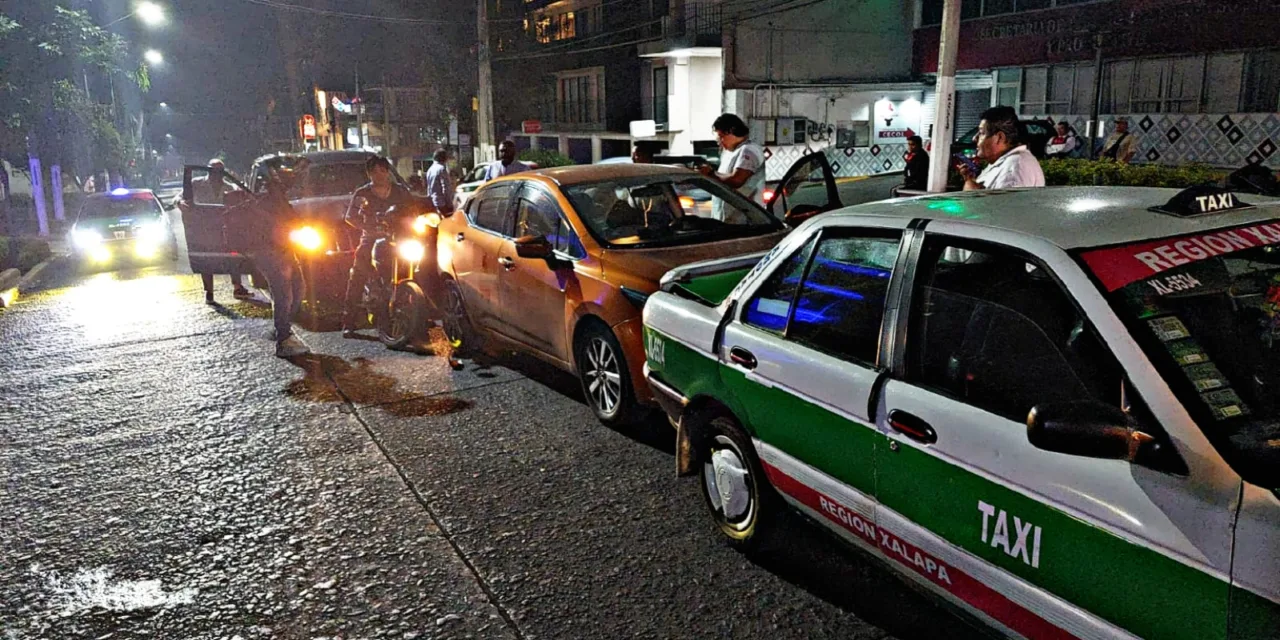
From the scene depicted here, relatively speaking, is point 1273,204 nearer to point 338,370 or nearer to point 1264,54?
point 338,370

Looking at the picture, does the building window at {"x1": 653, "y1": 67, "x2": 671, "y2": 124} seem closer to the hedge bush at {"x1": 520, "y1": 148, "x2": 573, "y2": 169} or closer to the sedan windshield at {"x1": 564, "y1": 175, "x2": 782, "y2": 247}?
the hedge bush at {"x1": 520, "y1": 148, "x2": 573, "y2": 169}

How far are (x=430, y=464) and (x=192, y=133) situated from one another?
82.5 m

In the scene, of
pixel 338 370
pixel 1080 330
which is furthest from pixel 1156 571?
pixel 338 370

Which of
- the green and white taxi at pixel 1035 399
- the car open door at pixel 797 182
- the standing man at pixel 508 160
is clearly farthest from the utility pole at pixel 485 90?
the green and white taxi at pixel 1035 399

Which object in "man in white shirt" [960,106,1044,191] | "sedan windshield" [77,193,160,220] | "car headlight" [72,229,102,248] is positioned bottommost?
"car headlight" [72,229,102,248]

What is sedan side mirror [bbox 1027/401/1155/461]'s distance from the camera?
223 cm

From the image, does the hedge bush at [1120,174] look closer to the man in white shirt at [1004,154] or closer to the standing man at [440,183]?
the man in white shirt at [1004,154]

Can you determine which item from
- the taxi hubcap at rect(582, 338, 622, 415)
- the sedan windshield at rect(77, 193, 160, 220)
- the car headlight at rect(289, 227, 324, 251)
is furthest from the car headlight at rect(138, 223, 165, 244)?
the taxi hubcap at rect(582, 338, 622, 415)

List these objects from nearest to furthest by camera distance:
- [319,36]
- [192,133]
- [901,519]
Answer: [901,519] → [319,36] → [192,133]

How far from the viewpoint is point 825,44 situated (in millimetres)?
30266

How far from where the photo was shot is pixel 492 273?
705 cm

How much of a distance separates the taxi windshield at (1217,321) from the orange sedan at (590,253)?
3173 millimetres

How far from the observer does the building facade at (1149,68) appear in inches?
794

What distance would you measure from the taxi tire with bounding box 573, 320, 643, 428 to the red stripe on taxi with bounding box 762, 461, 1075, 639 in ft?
6.52
